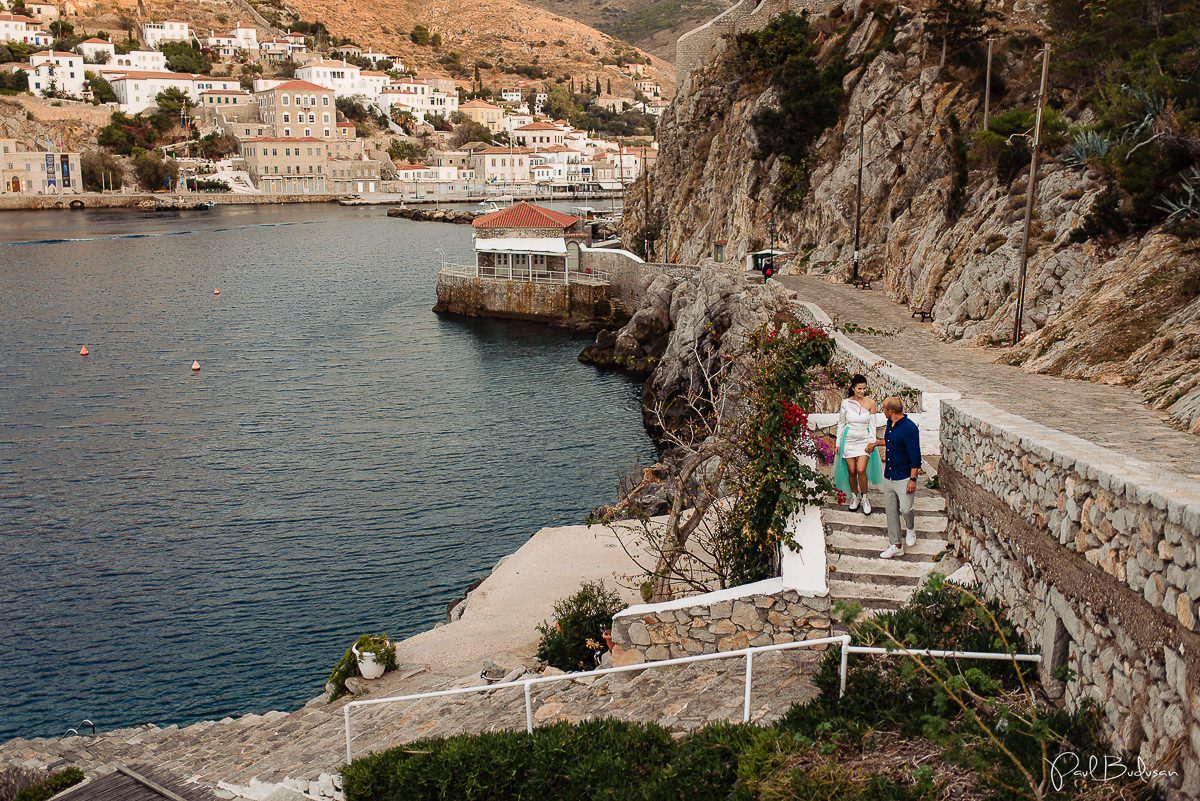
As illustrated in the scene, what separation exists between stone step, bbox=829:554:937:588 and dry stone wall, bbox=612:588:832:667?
1.88ft

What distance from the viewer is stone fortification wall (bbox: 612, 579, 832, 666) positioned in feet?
26.2

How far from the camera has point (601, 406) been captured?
1363 inches

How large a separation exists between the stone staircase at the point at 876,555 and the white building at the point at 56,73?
18265 centimetres

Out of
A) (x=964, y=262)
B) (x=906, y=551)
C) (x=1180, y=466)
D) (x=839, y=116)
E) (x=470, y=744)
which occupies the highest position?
(x=839, y=116)

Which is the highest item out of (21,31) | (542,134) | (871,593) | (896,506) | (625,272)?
(21,31)

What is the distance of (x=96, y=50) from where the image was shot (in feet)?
566

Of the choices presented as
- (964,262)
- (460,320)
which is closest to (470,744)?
(964,262)

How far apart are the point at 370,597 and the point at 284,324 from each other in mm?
36383

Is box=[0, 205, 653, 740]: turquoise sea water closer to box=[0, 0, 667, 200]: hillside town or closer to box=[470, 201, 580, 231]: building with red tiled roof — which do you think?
box=[470, 201, 580, 231]: building with red tiled roof

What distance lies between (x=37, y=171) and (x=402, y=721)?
501ft

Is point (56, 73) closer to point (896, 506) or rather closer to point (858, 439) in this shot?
point (858, 439)

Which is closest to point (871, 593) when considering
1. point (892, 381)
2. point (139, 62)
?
point (892, 381)

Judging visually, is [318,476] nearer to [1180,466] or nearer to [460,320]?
[1180,466]

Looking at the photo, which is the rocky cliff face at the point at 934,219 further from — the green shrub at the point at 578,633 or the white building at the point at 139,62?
the white building at the point at 139,62
